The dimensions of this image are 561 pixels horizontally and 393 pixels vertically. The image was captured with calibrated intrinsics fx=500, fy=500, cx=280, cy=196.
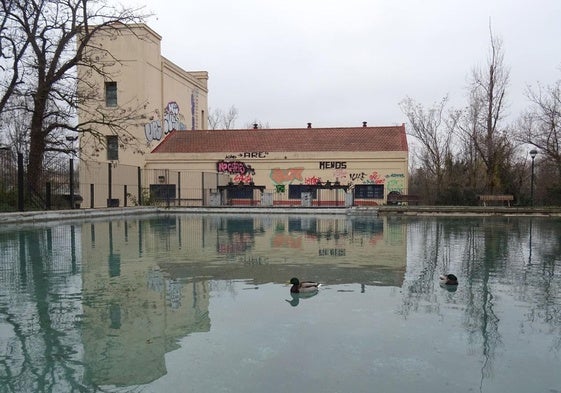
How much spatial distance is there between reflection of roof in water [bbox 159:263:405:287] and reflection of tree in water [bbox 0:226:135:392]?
1.73 meters

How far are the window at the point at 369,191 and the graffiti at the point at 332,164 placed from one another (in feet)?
6.08

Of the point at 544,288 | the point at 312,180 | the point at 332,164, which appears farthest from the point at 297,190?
the point at 544,288

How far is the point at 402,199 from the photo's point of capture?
3256 centimetres

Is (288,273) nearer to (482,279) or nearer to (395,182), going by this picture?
(482,279)

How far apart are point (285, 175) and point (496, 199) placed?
1540 cm

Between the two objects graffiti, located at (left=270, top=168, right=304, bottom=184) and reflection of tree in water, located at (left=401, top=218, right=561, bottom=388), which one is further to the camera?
graffiti, located at (left=270, top=168, right=304, bottom=184)

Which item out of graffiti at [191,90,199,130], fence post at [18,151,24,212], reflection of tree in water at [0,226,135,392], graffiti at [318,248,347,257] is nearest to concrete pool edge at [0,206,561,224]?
fence post at [18,151,24,212]

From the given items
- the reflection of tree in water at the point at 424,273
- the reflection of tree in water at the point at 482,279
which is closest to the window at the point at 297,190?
the reflection of tree in water at the point at 482,279

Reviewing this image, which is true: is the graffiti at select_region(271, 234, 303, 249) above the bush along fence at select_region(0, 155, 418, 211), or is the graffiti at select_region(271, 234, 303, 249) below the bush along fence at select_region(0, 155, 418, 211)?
below

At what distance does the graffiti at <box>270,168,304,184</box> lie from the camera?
1497 inches

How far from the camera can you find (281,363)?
417 centimetres

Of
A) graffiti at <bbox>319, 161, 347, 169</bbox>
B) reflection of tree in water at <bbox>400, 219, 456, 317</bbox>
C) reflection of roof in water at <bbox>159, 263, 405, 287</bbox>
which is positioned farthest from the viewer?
graffiti at <bbox>319, 161, 347, 169</bbox>

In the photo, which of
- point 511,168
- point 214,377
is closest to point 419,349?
point 214,377

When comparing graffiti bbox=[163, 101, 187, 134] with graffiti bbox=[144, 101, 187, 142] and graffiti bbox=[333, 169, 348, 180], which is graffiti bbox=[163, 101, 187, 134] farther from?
graffiti bbox=[333, 169, 348, 180]
